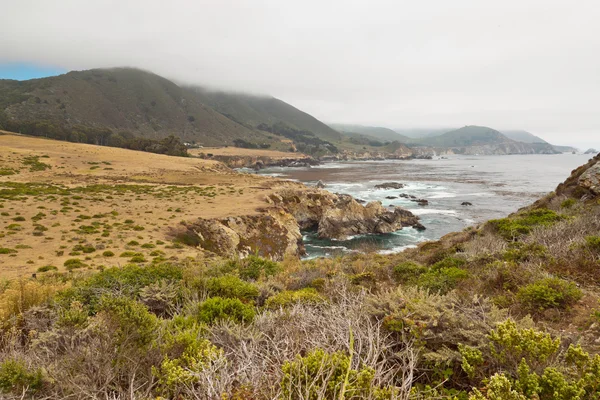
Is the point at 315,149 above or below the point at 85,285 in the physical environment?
above

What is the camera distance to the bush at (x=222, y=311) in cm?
489

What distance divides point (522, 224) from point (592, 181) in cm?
651

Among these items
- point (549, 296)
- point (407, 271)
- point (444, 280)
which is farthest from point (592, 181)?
point (549, 296)

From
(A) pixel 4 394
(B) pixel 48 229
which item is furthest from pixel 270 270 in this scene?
(B) pixel 48 229

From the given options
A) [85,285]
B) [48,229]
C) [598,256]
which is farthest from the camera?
[48,229]

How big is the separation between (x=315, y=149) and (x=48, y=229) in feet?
→ 530

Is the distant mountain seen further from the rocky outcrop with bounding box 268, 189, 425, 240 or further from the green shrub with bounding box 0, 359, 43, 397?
the green shrub with bounding box 0, 359, 43, 397

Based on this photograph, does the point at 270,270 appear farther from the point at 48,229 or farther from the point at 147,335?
the point at 48,229

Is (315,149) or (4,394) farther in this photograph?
(315,149)

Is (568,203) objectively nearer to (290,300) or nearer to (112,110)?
(290,300)

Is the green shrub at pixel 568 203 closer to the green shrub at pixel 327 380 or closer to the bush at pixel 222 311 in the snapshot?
the bush at pixel 222 311

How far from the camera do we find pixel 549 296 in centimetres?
487

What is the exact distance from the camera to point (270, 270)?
32.7 feet

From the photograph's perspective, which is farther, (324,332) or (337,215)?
(337,215)
